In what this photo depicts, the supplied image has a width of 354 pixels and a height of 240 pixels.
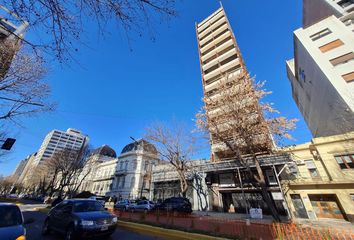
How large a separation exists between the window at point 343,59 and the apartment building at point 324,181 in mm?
9001

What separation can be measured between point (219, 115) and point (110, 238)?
1193 centimetres

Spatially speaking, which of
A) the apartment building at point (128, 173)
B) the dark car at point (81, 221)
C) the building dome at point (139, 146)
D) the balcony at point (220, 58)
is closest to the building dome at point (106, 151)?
the apartment building at point (128, 173)

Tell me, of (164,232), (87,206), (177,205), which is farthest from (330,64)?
(87,206)

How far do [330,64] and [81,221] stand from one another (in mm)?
27476

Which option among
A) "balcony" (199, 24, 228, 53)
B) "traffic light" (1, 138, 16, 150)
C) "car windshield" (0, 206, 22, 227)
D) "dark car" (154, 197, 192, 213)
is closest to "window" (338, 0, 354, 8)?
"balcony" (199, 24, 228, 53)

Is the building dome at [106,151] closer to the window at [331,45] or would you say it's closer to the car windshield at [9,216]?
the car windshield at [9,216]

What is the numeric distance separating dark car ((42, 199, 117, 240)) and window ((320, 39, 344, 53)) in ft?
94.8

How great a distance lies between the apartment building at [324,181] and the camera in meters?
14.3

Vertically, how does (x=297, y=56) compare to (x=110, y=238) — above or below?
above

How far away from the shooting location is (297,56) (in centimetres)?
2658

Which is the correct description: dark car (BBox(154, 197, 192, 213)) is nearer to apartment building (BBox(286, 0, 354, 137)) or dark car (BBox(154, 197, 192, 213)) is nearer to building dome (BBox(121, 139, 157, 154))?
apartment building (BBox(286, 0, 354, 137))

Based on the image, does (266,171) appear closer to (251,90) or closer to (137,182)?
(251,90)

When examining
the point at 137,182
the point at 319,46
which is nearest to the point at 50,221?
the point at 137,182

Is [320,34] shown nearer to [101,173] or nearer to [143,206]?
[143,206]
